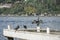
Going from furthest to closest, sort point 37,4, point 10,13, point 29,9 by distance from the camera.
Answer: point 10,13
point 29,9
point 37,4

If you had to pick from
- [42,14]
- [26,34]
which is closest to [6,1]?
[42,14]

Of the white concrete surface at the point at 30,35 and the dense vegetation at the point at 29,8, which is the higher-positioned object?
the dense vegetation at the point at 29,8

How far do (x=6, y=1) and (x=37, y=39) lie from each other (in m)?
55.2

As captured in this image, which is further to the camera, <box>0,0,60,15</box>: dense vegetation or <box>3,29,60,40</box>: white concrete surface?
<box>0,0,60,15</box>: dense vegetation

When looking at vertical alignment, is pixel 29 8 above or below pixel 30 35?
above

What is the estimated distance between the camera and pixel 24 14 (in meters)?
79.9

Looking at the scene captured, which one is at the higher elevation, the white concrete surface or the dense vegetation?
the dense vegetation

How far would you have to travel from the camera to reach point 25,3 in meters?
74.3

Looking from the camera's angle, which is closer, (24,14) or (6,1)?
(6,1)

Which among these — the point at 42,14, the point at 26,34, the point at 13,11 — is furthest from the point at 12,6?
the point at 26,34

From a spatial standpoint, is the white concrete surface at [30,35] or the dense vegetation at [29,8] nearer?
the white concrete surface at [30,35]

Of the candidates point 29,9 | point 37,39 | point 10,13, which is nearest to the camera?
point 37,39

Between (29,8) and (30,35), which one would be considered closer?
Result: (30,35)

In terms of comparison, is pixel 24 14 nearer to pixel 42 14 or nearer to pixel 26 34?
pixel 42 14
